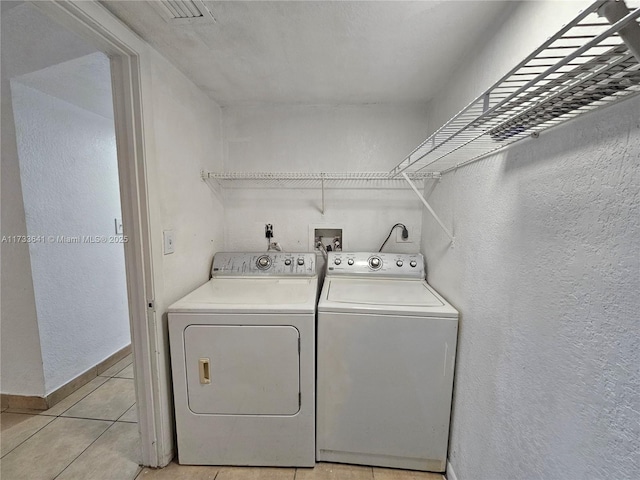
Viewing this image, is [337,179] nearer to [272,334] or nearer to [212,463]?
[272,334]

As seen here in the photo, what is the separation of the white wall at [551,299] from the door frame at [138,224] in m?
1.69

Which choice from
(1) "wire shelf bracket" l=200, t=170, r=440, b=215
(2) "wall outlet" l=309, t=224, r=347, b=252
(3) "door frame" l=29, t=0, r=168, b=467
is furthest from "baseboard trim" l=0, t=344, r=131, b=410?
(2) "wall outlet" l=309, t=224, r=347, b=252

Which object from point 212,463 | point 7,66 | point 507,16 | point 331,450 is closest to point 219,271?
point 212,463

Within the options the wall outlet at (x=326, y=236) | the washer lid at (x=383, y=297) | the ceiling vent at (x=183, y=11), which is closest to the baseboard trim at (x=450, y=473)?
the washer lid at (x=383, y=297)

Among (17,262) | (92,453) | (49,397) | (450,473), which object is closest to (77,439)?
(92,453)

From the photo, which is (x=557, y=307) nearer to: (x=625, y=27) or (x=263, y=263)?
(x=625, y=27)

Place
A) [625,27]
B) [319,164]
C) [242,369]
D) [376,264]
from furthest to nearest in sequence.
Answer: [319,164] < [376,264] < [242,369] < [625,27]

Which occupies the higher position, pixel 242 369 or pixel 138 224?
pixel 138 224

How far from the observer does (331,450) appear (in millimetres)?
1500

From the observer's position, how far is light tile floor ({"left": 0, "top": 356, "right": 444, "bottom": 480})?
1435 mm

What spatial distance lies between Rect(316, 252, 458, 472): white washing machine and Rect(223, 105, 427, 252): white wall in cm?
88

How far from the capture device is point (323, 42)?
130 cm

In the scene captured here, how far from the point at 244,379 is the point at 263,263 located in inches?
34.6

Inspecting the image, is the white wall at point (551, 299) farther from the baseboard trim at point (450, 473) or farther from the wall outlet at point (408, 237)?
the wall outlet at point (408, 237)
